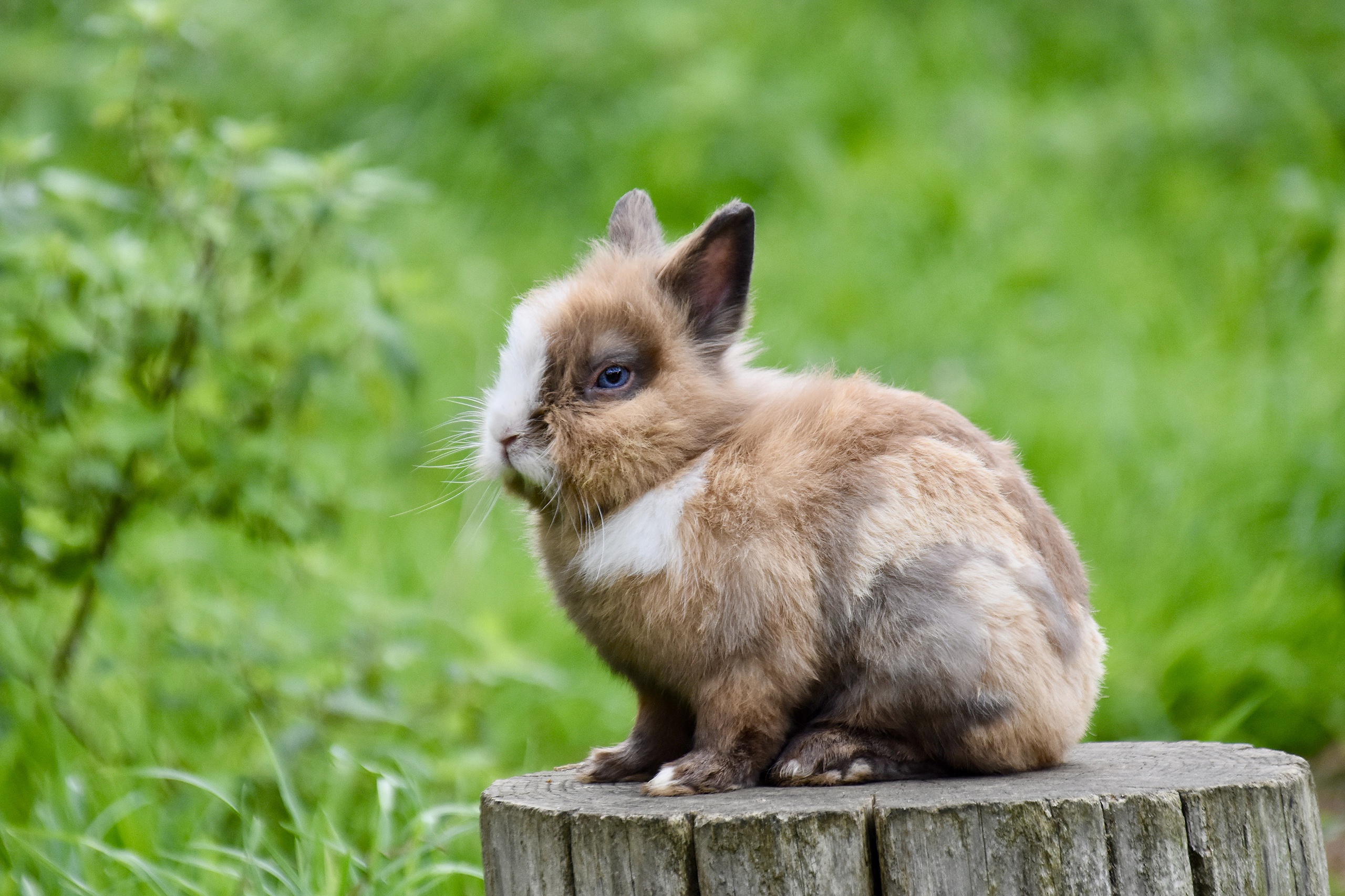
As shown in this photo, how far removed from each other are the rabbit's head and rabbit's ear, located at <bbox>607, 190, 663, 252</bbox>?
17 cm

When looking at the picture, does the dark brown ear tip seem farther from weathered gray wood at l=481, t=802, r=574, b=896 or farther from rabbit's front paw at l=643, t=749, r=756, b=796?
weathered gray wood at l=481, t=802, r=574, b=896

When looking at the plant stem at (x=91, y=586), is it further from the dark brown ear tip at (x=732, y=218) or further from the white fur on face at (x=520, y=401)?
the dark brown ear tip at (x=732, y=218)

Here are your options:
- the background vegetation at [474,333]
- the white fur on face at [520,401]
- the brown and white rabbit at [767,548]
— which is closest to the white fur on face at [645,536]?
the brown and white rabbit at [767,548]

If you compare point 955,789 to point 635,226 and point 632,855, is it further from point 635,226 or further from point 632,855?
point 635,226

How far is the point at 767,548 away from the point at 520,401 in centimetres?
56

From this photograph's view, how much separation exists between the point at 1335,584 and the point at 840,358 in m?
2.62

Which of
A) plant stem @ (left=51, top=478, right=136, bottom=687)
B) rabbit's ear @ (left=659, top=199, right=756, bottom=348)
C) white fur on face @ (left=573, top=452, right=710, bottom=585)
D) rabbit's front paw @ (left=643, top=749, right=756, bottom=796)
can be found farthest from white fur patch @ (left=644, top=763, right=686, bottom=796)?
plant stem @ (left=51, top=478, right=136, bottom=687)

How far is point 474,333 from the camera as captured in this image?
22.6 ft

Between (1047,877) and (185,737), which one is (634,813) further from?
(185,737)

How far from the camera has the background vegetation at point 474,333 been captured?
3662 mm

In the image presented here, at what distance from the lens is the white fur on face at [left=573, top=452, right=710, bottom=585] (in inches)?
93.3

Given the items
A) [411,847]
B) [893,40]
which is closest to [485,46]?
[893,40]

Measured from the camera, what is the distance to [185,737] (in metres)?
4.44

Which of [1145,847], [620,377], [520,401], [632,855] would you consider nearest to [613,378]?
[620,377]
